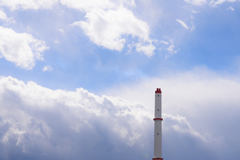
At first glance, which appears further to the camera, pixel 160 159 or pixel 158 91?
pixel 158 91

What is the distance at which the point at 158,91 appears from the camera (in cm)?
13338

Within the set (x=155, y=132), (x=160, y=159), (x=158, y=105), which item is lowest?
(x=160, y=159)

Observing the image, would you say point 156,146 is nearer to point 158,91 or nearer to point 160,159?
point 160,159

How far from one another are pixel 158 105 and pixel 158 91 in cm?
723

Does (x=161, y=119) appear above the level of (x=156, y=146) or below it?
above

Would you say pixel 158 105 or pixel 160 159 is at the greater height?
pixel 158 105

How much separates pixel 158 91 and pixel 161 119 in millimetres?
14168

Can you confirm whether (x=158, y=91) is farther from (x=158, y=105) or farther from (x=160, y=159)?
(x=160, y=159)

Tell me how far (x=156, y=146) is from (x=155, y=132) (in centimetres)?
638

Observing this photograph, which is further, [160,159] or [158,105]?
[158,105]

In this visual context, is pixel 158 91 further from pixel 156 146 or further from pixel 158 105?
pixel 156 146

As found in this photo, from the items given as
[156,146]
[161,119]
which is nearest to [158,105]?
[161,119]

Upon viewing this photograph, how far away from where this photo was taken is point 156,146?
125 m

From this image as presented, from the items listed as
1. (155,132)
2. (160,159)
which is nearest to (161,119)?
(155,132)
